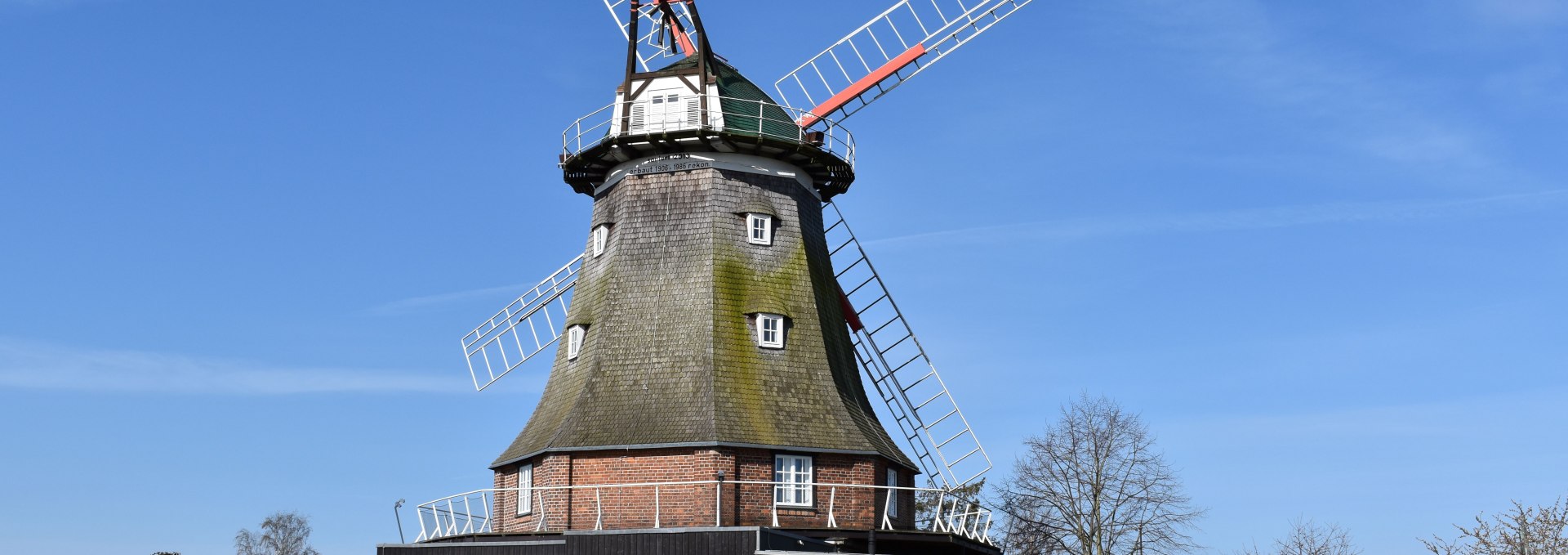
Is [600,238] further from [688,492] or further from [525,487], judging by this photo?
[688,492]

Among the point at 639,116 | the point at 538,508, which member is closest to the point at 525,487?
the point at 538,508

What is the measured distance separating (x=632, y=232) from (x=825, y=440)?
6.03m

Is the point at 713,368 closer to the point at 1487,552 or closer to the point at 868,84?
the point at 868,84

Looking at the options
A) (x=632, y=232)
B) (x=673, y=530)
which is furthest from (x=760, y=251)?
(x=673, y=530)

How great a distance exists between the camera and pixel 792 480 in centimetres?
3138

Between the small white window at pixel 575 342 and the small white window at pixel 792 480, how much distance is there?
524 cm

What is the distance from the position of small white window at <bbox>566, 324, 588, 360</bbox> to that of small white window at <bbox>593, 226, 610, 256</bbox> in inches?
69.1

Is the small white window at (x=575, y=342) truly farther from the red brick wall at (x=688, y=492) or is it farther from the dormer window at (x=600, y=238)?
the red brick wall at (x=688, y=492)

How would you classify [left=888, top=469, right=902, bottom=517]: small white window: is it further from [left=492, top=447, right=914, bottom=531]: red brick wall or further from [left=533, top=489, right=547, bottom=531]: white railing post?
[left=533, top=489, right=547, bottom=531]: white railing post

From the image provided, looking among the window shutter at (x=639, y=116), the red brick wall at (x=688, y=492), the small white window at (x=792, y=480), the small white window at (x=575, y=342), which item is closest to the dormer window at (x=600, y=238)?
the small white window at (x=575, y=342)

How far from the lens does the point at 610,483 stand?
31234 mm

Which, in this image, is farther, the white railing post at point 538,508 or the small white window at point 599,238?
the small white window at point 599,238

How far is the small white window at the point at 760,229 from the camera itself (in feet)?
112

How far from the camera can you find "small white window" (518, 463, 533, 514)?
32438 mm
